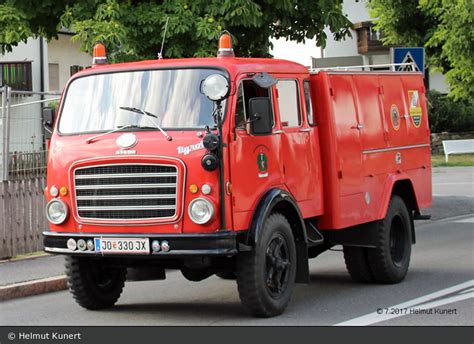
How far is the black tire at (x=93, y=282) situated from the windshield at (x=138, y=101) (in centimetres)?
130

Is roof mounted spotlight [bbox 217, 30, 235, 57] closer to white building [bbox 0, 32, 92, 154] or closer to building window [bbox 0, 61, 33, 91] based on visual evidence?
white building [bbox 0, 32, 92, 154]

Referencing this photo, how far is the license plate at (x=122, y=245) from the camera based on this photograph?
359 inches

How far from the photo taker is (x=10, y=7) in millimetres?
16609

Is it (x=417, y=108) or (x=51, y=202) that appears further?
(x=417, y=108)

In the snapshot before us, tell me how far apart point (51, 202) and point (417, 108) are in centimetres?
543

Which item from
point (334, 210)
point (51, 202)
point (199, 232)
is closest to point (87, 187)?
point (51, 202)

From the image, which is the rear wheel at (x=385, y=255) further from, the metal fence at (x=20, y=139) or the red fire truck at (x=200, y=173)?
the metal fence at (x=20, y=139)

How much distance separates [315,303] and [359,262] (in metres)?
1.53

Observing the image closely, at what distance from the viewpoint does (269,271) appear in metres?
9.54

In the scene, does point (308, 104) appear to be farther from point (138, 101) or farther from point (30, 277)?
point (30, 277)

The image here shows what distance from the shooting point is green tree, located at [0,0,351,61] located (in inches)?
620

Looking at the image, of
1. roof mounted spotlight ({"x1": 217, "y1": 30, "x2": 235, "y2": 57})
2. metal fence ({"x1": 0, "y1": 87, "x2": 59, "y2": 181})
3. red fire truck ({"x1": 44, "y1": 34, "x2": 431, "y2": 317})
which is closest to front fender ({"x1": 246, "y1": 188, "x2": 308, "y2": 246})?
red fire truck ({"x1": 44, "y1": 34, "x2": 431, "y2": 317})

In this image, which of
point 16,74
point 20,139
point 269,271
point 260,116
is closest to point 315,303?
point 269,271
